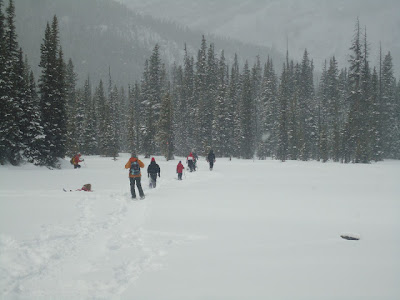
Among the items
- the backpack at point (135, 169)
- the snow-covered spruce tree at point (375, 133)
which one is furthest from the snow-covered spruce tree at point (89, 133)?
the snow-covered spruce tree at point (375, 133)

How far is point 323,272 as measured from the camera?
5012 mm

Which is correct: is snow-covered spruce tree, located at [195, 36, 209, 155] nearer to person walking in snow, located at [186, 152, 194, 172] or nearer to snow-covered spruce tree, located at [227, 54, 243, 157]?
snow-covered spruce tree, located at [227, 54, 243, 157]

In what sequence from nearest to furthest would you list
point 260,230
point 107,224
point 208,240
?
point 208,240, point 260,230, point 107,224

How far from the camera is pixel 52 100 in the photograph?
2777 centimetres

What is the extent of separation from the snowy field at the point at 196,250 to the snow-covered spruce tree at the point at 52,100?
56.6 ft

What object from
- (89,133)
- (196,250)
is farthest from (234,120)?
(196,250)

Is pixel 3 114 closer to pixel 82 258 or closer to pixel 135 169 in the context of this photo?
pixel 135 169

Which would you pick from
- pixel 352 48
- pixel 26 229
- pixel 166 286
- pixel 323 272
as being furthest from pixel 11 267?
pixel 352 48

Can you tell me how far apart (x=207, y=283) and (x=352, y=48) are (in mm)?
43974

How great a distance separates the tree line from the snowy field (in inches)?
655

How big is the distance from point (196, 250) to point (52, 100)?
1060 inches

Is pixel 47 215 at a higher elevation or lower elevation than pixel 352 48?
lower

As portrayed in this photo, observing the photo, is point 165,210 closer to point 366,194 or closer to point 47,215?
point 47,215

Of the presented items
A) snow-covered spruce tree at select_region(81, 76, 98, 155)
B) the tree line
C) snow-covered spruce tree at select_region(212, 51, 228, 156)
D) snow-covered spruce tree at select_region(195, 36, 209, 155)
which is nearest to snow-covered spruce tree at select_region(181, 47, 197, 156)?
the tree line
